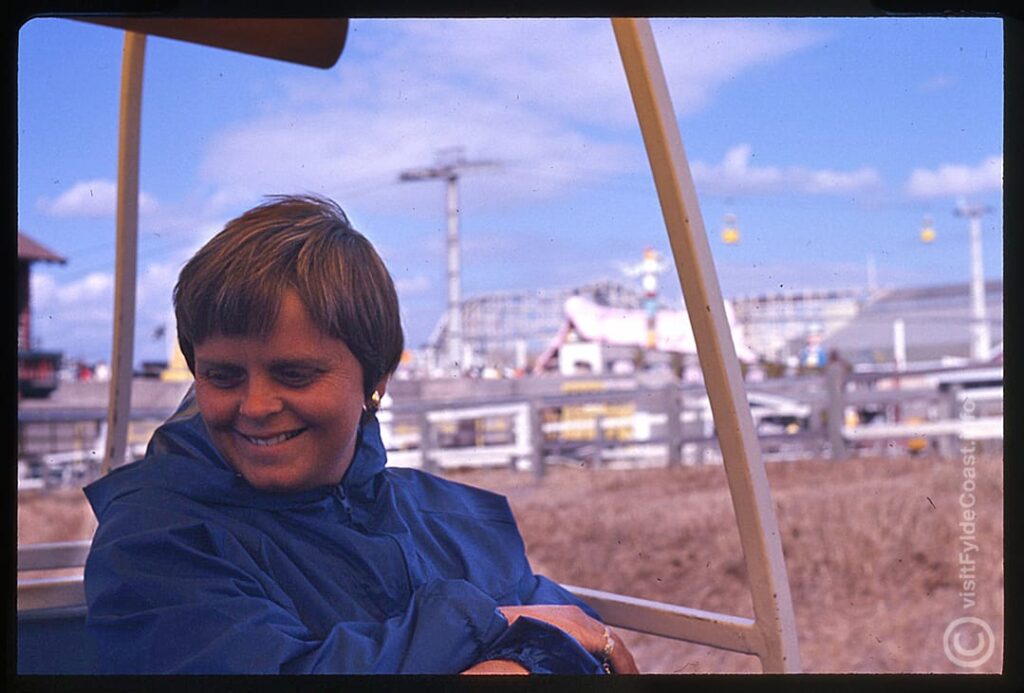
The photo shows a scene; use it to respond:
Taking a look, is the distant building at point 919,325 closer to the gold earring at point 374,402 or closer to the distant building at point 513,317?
the distant building at point 513,317

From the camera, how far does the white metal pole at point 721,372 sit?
2096 mm

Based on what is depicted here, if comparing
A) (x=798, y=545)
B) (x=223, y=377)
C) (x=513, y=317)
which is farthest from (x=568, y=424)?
(x=798, y=545)

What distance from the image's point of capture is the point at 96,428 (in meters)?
2.62

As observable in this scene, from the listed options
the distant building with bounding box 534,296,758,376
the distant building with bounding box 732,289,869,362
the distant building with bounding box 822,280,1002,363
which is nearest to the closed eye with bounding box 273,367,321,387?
the distant building with bounding box 534,296,758,376

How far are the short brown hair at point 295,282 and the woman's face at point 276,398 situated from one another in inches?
1.1

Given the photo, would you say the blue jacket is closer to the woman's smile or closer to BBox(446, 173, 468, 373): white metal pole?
the woman's smile

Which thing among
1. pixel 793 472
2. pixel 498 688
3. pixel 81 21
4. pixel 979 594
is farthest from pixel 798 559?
pixel 81 21

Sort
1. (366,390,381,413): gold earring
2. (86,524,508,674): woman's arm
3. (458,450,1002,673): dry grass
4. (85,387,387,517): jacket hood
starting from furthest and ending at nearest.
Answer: (458,450,1002,673): dry grass, (366,390,381,413): gold earring, (85,387,387,517): jacket hood, (86,524,508,674): woman's arm

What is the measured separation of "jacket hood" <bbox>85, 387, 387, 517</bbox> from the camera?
1.97 m

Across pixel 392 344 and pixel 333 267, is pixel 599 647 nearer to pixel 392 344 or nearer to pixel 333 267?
pixel 392 344

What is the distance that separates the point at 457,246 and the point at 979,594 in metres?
1.08

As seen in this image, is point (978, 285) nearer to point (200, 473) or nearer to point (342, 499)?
point (342, 499)

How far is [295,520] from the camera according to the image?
6.53 feet

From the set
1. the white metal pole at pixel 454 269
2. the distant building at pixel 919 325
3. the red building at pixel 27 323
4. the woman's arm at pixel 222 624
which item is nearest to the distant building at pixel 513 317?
the white metal pole at pixel 454 269
